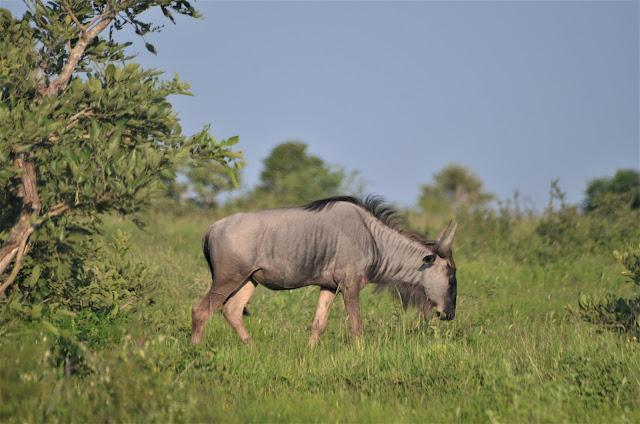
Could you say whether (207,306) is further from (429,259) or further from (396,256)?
(429,259)

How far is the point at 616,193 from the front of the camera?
20.8 m

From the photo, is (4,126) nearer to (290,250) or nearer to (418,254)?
(290,250)

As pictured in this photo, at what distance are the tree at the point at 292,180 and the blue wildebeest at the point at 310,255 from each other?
30.7 ft

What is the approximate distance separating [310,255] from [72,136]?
322 centimetres

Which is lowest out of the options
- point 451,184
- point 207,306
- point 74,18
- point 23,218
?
point 207,306

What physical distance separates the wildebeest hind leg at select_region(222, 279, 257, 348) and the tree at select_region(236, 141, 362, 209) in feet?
30.7

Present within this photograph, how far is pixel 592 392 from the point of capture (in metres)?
5.91

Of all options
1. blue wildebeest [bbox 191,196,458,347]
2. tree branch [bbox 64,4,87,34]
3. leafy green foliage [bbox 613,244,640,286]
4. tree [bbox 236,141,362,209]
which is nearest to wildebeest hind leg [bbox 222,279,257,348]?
blue wildebeest [bbox 191,196,458,347]

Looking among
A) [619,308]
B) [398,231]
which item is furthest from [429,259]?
[619,308]

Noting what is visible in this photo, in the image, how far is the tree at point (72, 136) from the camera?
5.65 meters

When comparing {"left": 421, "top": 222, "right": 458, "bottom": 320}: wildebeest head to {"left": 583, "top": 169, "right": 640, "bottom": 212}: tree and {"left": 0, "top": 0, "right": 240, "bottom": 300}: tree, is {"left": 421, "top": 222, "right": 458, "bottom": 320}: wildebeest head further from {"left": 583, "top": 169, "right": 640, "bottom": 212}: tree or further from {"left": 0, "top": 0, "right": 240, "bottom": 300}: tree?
{"left": 583, "top": 169, "right": 640, "bottom": 212}: tree

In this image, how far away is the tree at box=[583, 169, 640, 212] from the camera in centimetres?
1705

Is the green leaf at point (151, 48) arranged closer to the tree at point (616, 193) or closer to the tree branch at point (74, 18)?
the tree branch at point (74, 18)

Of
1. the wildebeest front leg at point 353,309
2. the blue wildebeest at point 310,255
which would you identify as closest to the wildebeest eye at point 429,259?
the blue wildebeest at point 310,255
